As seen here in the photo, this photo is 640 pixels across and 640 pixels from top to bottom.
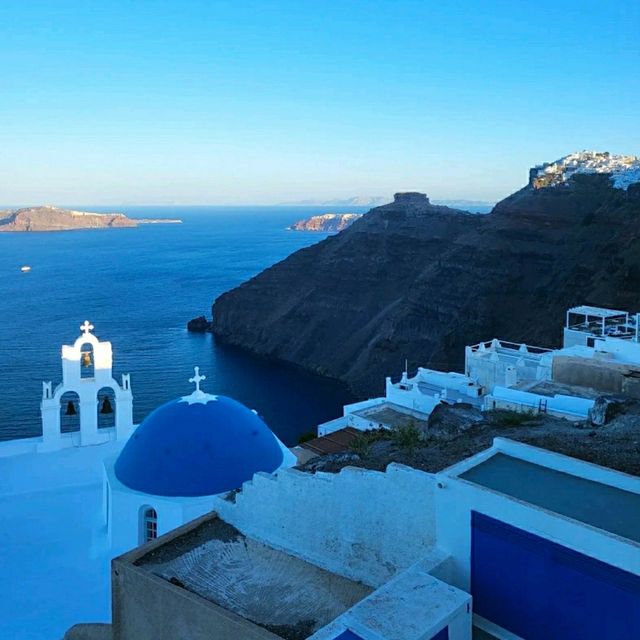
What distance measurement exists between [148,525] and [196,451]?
5.54ft

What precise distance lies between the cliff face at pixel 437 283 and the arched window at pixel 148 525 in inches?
1275

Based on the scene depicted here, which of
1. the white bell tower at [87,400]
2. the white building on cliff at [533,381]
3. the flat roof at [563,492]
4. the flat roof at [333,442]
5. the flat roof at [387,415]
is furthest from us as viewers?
the flat roof at [387,415]

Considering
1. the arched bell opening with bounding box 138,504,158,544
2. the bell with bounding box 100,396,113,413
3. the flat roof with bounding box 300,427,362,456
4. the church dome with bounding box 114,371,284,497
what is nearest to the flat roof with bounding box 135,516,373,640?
the church dome with bounding box 114,371,284,497

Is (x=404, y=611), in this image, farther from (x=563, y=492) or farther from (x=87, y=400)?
(x=87, y=400)

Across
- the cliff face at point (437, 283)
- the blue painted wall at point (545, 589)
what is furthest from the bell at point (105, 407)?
the cliff face at point (437, 283)

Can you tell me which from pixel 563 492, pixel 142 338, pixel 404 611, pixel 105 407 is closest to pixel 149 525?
Result: pixel 105 407

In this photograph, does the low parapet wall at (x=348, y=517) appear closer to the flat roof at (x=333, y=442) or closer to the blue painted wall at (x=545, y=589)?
the blue painted wall at (x=545, y=589)

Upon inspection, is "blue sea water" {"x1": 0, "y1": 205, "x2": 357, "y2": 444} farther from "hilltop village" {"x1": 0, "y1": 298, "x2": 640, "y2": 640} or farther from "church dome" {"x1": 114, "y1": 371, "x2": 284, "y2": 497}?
"church dome" {"x1": 114, "y1": 371, "x2": 284, "y2": 497}

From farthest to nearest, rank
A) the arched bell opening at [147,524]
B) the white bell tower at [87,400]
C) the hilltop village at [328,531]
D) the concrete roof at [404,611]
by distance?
1. the white bell tower at [87,400]
2. the arched bell opening at [147,524]
3. the hilltop village at [328,531]
4. the concrete roof at [404,611]

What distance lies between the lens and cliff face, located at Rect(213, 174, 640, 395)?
4628 cm

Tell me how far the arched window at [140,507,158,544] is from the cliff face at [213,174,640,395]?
1275 inches

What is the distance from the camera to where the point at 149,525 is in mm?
13539

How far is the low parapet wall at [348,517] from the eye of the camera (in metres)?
7.83

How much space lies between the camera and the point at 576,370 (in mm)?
Result: 19500
